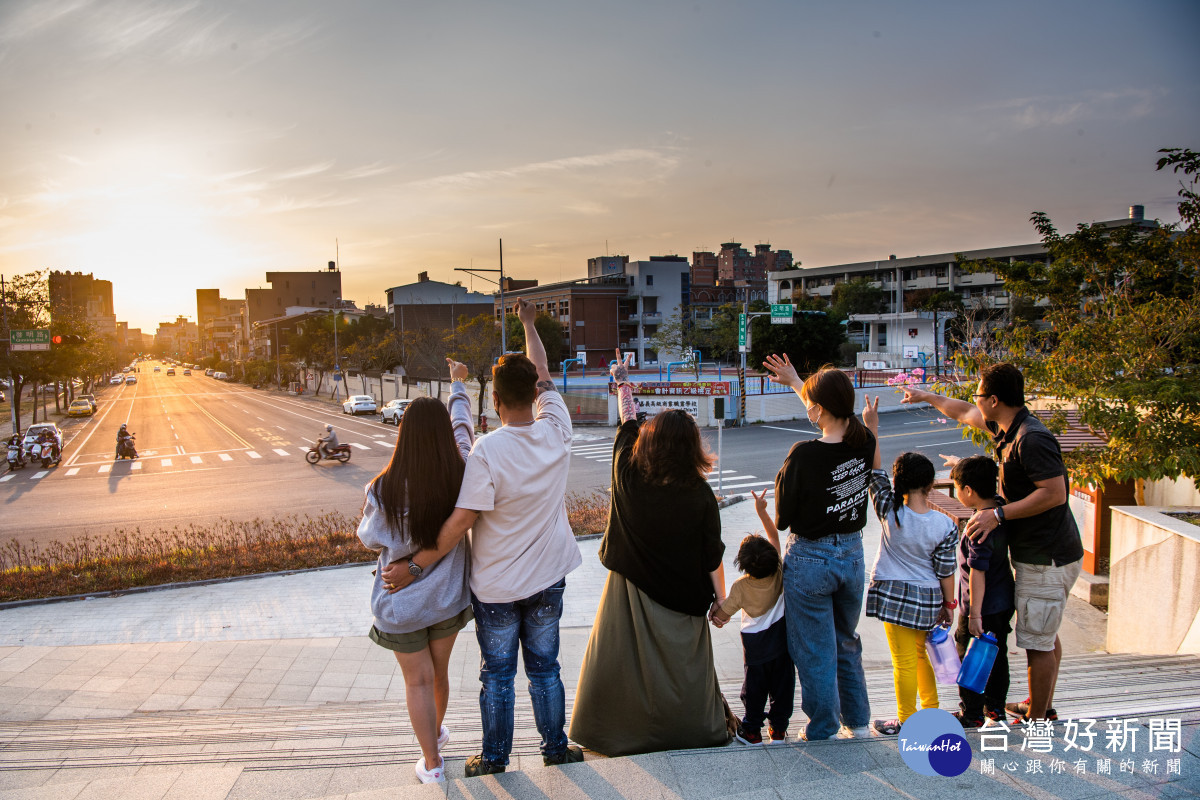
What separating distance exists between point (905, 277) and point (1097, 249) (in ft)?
217

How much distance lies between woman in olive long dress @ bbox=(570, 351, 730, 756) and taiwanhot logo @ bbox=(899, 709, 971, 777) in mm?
835

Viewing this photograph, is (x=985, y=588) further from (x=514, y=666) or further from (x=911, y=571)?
(x=514, y=666)

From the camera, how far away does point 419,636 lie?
3213mm

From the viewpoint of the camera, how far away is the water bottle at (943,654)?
354cm

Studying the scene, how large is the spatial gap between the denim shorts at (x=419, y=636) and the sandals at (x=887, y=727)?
2.28 m

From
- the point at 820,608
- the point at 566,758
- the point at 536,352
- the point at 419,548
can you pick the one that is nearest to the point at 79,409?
the point at 536,352

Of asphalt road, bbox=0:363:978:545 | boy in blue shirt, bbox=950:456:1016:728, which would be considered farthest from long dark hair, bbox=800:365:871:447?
asphalt road, bbox=0:363:978:545

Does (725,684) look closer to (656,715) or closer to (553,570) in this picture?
(656,715)

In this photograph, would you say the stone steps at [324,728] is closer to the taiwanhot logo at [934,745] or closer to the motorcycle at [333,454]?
the taiwanhot logo at [934,745]

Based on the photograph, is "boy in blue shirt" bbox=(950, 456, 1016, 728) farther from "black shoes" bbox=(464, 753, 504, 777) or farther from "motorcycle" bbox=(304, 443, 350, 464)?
"motorcycle" bbox=(304, 443, 350, 464)

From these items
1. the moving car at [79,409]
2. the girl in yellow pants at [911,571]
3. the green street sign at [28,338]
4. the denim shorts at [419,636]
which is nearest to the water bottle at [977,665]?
the girl in yellow pants at [911,571]

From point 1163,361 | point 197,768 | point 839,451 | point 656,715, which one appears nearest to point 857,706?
point 656,715

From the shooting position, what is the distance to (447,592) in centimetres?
321

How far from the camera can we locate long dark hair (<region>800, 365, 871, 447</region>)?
334 cm
